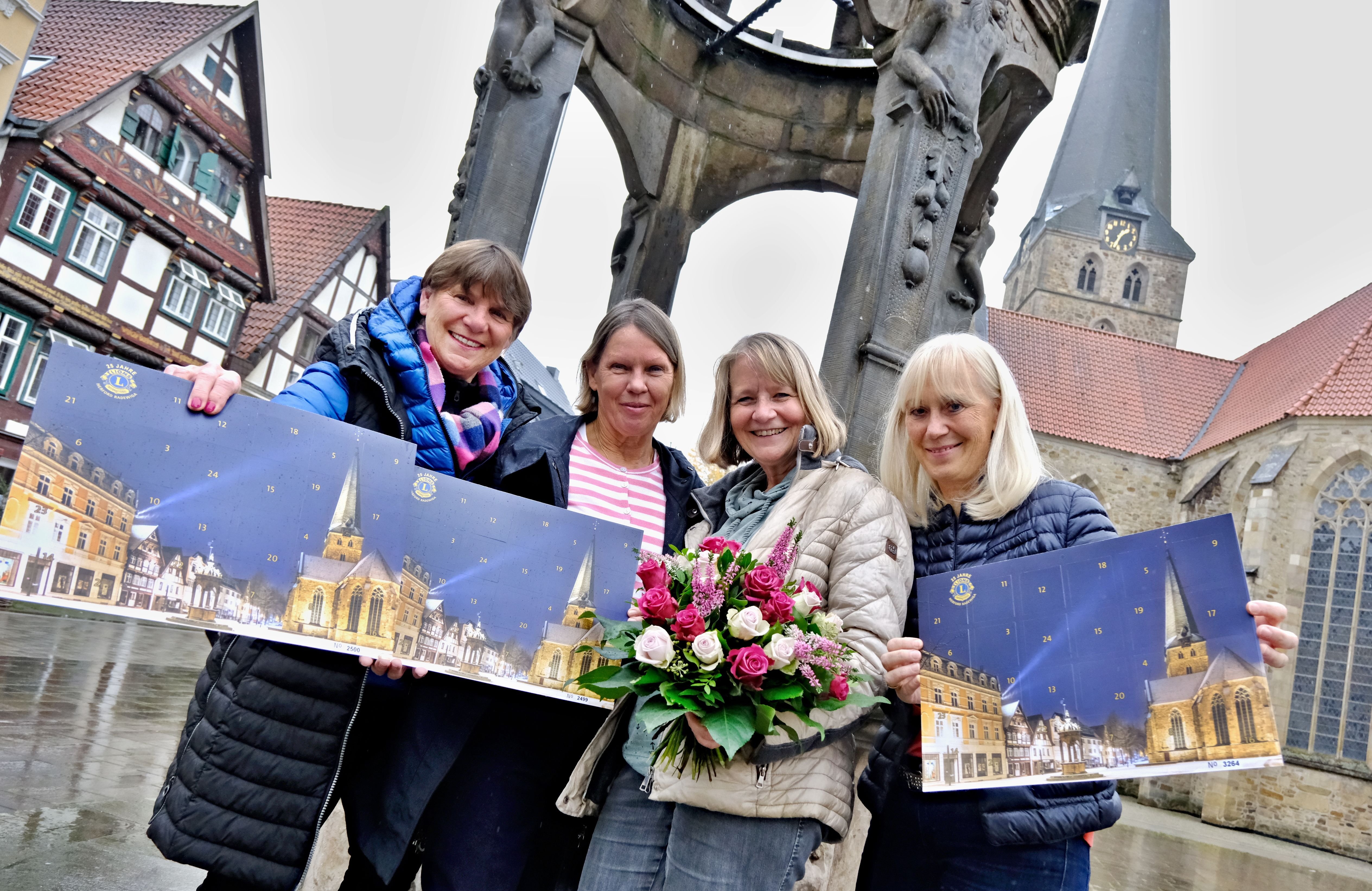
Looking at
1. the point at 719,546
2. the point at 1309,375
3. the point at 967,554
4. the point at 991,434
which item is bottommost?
the point at 719,546

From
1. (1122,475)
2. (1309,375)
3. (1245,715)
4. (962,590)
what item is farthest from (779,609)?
(1122,475)

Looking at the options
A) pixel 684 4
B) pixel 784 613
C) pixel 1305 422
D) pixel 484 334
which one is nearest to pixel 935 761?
pixel 784 613

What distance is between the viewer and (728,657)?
1.77 meters

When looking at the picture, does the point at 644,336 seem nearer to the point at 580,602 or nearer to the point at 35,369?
the point at 580,602

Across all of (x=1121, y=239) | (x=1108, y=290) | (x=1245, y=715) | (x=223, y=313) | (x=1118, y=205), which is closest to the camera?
(x=1245, y=715)

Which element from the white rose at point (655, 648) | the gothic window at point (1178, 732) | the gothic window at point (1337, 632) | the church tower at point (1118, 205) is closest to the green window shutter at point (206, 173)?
the white rose at point (655, 648)

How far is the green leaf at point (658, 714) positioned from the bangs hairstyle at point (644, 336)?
999 millimetres

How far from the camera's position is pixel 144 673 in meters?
A: 8.85

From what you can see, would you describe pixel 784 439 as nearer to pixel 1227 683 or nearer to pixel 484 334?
pixel 484 334

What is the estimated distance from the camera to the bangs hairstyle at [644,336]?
8.37ft

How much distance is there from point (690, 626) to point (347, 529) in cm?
79

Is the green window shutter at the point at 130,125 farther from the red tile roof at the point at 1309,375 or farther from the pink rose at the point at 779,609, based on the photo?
the red tile roof at the point at 1309,375

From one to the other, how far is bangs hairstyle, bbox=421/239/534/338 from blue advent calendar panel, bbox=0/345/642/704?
1.50ft

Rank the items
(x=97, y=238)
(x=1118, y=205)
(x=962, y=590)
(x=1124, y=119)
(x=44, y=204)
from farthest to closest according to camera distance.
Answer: (x=1124, y=119), (x=1118, y=205), (x=97, y=238), (x=44, y=204), (x=962, y=590)
